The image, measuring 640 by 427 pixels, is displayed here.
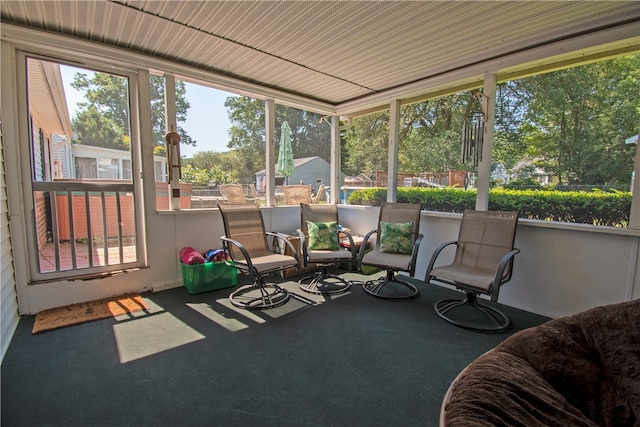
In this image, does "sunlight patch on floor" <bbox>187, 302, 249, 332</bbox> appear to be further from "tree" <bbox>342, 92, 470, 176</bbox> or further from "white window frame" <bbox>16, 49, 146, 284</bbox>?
"tree" <bbox>342, 92, 470, 176</bbox>

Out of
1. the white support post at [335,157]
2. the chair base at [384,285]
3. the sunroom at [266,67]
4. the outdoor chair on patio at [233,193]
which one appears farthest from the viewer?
the white support post at [335,157]

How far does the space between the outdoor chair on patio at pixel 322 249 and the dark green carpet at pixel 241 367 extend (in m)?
0.63

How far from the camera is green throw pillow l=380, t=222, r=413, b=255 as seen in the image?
361 centimetres

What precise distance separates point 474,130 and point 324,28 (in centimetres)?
210

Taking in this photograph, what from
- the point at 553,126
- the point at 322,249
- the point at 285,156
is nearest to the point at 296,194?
the point at 285,156

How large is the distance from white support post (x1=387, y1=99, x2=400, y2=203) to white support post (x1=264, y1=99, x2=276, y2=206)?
1.72 metres

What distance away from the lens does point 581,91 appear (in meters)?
3.05

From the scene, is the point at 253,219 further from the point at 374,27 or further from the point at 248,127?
the point at 248,127

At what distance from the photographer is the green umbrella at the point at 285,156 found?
5152 millimetres

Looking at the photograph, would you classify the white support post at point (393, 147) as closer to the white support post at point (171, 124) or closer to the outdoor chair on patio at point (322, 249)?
the outdoor chair on patio at point (322, 249)

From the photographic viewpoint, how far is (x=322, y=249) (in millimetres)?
3750

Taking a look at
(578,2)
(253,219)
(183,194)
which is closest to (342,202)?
(253,219)

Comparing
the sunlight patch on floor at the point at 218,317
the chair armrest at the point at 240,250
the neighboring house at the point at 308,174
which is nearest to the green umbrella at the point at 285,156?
the neighboring house at the point at 308,174

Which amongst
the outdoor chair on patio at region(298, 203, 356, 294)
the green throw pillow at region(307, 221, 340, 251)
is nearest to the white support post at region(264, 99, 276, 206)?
the outdoor chair on patio at region(298, 203, 356, 294)
